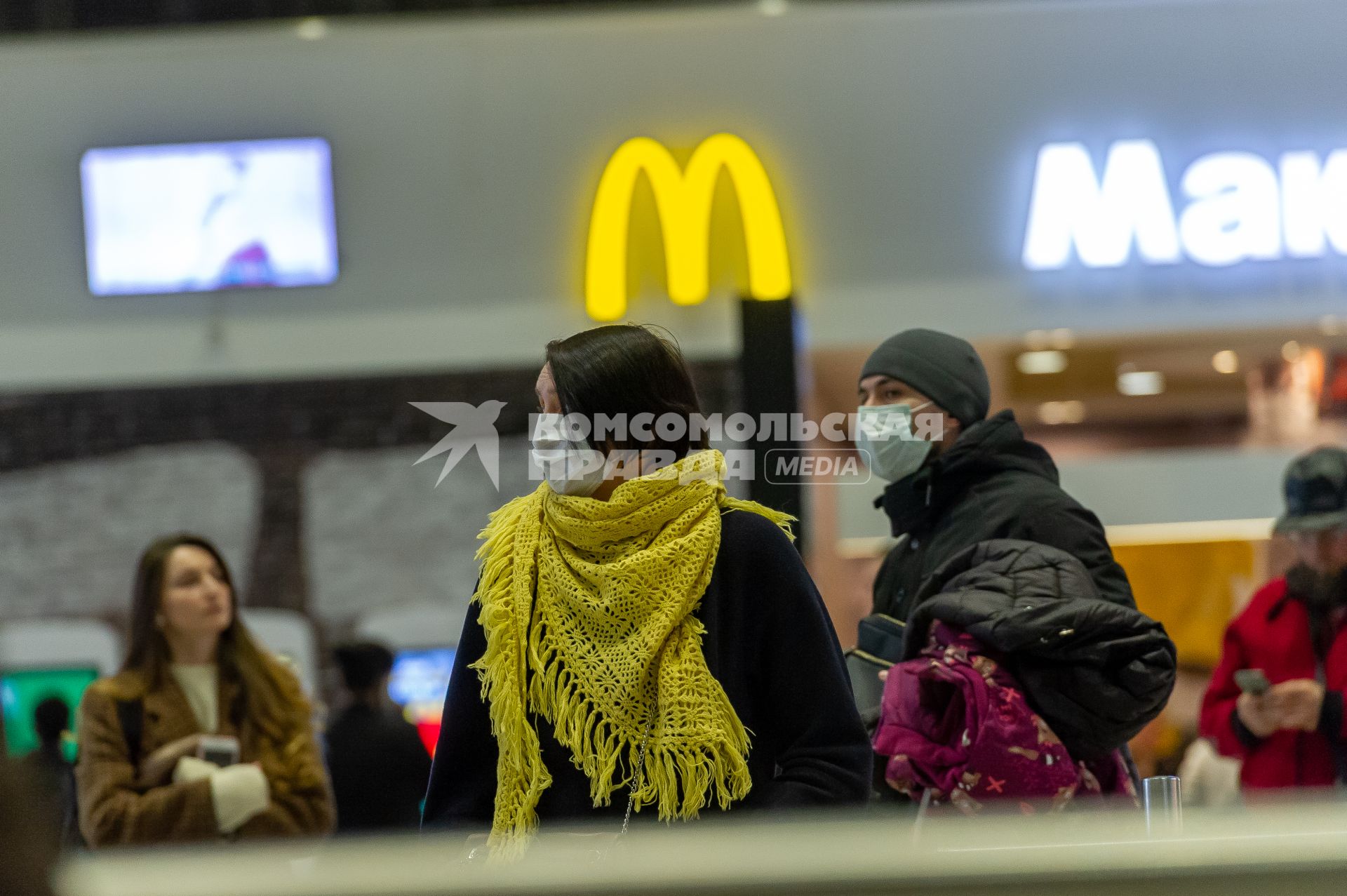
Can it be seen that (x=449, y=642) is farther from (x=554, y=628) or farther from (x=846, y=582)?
(x=554, y=628)

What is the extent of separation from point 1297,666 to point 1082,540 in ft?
4.16

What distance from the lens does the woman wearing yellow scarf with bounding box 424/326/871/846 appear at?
154 centimetres

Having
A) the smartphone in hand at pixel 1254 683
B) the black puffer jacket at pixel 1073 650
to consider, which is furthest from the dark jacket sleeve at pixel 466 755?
the smartphone in hand at pixel 1254 683

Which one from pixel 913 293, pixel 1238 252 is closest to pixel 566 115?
pixel 913 293

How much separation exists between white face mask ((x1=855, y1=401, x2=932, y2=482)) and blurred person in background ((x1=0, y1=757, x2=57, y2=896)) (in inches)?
69.2

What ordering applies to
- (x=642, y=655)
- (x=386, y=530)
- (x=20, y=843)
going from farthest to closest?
(x=386, y=530), (x=642, y=655), (x=20, y=843)

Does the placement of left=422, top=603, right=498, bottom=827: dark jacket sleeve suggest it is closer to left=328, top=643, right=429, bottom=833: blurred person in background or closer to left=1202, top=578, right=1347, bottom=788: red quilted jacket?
left=1202, top=578, right=1347, bottom=788: red quilted jacket

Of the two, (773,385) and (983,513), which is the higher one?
(773,385)

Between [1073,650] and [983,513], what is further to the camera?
[983,513]

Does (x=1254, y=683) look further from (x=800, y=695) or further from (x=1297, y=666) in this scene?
(x=800, y=695)

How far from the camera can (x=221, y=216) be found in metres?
5.80

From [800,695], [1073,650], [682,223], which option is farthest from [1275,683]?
[682,223]

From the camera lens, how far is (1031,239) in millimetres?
5633
